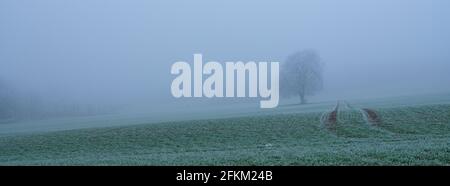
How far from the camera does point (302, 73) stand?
6000 centimetres

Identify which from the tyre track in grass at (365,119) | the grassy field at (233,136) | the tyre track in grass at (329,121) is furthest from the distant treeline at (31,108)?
the tyre track in grass at (365,119)

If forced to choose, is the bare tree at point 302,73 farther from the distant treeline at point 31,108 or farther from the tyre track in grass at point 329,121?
the tyre track in grass at point 329,121

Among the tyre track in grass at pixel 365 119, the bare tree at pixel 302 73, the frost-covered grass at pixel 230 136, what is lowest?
the frost-covered grass at pixel 230 136

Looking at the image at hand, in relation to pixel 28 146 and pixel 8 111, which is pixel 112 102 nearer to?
pixel 8 111

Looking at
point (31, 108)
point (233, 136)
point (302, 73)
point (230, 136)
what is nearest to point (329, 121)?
point (233, 136)

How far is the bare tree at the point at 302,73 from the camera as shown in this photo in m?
60.0

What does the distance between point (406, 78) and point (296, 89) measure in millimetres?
23076

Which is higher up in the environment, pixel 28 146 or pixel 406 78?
pixel 406 78

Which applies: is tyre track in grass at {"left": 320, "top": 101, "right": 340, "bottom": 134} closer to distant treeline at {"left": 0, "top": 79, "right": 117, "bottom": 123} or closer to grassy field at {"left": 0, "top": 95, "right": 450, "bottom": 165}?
grassy field at {"left": 0, "top": 95, "right": 450, "bottom": 165}

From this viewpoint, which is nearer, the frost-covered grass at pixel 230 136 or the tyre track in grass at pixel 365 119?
the frost-covered grass at pixel 230 136

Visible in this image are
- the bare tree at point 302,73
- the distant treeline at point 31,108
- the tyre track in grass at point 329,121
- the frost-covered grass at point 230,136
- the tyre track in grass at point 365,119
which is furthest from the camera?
the bare tree at point 302,73

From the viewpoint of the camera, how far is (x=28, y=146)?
26812 millimetres

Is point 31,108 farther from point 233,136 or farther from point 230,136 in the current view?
point 233,136
